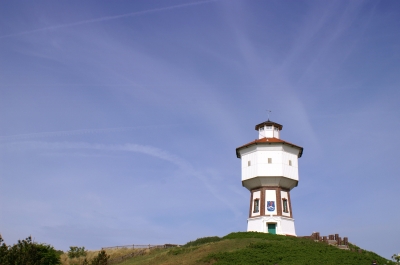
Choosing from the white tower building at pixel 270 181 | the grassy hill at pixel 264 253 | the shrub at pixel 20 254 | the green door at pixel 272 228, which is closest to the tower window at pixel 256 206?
the white tower building at pixel 270 181

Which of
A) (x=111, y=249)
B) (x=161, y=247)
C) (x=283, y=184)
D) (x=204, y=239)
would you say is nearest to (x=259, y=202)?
(x=283, y=184)

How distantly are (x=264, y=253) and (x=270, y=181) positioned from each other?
1310cm

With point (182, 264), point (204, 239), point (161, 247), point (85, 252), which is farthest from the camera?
point (85, 252)

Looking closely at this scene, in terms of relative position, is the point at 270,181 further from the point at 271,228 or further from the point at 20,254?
the point at 20,254

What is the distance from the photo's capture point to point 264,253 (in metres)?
35.1

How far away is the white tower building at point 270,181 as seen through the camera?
152ft

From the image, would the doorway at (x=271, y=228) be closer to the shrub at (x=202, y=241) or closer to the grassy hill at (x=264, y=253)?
the grassy hill at (x=264, y=253)

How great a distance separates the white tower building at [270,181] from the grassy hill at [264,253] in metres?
4.23

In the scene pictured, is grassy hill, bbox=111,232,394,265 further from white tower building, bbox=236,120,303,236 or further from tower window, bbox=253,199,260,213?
tower window, bbox=253,199,260,213

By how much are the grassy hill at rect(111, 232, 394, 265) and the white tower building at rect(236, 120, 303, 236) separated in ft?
13.9

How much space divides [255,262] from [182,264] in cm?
590

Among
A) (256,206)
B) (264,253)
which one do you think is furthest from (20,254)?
(256,206)

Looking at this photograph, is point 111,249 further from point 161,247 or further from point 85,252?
point 161,247

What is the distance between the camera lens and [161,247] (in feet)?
171
